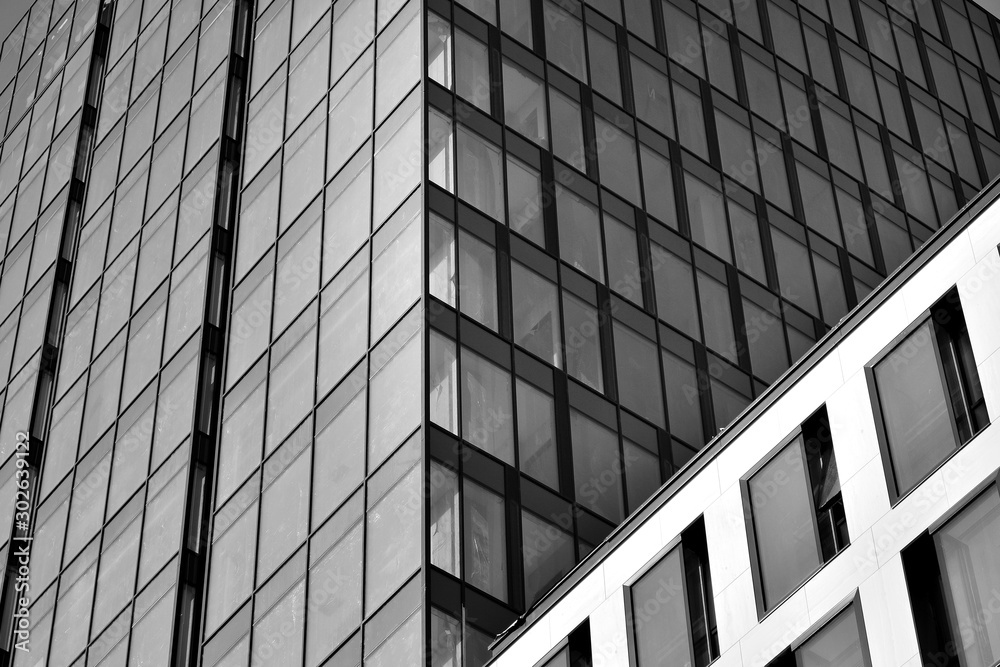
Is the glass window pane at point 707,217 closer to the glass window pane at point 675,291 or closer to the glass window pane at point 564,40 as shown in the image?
the glass window pane at point 675,291

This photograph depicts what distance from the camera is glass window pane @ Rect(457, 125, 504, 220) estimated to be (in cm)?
3741

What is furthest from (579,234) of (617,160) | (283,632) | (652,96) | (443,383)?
(283,632)

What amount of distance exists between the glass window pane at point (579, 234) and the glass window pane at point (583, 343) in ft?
4.37

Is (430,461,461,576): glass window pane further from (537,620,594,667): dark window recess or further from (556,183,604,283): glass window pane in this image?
(556,183,604,283): glass window pane

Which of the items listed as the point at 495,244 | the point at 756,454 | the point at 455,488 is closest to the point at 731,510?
the point at 756,454

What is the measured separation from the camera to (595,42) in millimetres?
44844

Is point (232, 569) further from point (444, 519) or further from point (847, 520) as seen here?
point (847, 520)

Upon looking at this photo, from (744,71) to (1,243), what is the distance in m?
31.0

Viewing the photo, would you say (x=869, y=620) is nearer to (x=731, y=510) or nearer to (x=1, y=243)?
(x=731, y=510)

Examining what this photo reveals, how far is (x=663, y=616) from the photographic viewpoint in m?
23.9

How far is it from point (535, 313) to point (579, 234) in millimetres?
3726

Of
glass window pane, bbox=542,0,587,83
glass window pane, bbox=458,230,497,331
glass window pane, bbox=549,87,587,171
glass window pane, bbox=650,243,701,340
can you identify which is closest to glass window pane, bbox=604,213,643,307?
glass window pane, bbox=650,243,701,340

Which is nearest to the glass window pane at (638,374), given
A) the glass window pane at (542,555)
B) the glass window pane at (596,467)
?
the glass window pane at (596,467)

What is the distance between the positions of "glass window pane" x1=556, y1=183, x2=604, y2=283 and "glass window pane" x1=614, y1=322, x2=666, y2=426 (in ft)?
5.79
